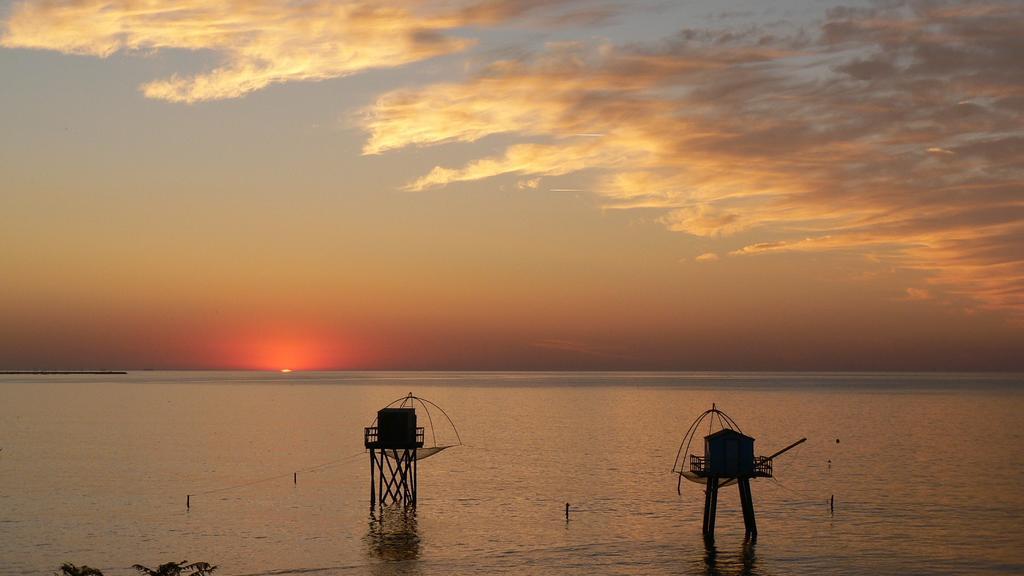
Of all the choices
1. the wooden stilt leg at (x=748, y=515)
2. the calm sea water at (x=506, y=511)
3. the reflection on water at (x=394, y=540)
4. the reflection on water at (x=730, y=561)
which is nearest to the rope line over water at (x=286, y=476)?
the calm sea water at (x=506, y=511)

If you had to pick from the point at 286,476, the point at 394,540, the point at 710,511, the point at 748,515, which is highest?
the point at 710,511

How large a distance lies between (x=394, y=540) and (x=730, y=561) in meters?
23.8

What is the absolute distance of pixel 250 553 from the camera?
212 feet

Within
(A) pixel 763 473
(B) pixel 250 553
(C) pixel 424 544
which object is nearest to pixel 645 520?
(A) pixel 763 473

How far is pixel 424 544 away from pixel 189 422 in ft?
468

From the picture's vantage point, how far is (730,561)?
63156 millimetres

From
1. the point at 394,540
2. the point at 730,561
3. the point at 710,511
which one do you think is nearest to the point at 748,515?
the point at 710,511

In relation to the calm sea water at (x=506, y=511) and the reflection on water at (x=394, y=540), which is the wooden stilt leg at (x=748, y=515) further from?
the reflection on water at (x=394, y=540)

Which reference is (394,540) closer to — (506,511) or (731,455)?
(506,511)

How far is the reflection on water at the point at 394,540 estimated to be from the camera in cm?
6162

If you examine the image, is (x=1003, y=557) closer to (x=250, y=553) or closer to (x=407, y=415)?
(x=407, y=415)

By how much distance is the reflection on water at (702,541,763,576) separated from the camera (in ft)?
198

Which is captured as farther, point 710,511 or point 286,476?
point 286,476

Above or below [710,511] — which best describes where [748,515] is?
below
